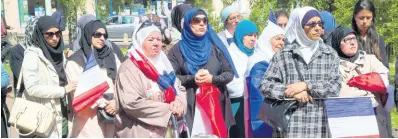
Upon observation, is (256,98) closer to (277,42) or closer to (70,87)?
(277,42)

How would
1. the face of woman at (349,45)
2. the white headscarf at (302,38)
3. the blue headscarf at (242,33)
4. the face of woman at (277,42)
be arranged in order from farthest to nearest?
the blue headscarf at (242,33), the face of woman at (277,42), the face of woman at (349,45), the white headscarf at (302,38)

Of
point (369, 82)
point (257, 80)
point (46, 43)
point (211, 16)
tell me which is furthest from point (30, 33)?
point (211, 16)

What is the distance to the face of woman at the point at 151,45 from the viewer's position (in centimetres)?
431

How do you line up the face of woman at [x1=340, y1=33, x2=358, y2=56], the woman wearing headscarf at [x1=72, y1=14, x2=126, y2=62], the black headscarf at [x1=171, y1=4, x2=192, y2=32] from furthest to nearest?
the black headscarf at [x1=171, y1=4, x2=192, y2=32], the woman wearing headscarf at [x1=72, y1=14, x2=126, y2=62], the face of woman at [x1=340, y1=33, x2=358, y2=56]

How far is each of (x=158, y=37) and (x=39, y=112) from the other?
3.85 feet

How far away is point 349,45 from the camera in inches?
176

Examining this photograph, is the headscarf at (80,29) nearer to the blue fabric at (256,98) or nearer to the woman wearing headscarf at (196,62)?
the woman wearing headscarf at (196,62)

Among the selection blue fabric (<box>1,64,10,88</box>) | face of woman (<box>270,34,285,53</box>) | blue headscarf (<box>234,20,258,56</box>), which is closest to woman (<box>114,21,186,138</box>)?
blue fabric (<box>1,64,10,88</box>)

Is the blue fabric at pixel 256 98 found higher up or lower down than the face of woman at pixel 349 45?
lower down

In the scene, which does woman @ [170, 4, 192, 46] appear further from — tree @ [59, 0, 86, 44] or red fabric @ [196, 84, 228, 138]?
tree @ [59, 0, 86, 44]

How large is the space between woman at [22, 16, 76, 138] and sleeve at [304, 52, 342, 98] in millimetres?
2040

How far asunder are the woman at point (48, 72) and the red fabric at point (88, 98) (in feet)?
0.52

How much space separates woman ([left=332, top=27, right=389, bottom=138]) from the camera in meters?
4.37

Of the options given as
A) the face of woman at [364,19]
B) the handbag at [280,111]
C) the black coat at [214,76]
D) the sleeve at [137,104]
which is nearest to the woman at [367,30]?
the face of woman at [364,19]
